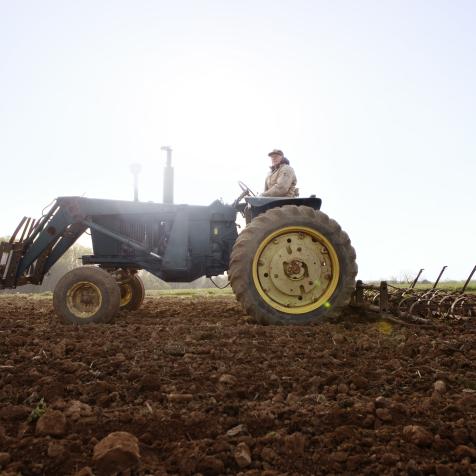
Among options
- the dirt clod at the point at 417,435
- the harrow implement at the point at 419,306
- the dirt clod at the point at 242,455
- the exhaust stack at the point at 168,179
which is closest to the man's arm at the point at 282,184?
the exhaust stack at the point at 168,179

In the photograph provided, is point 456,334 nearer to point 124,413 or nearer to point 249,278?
point 249,278

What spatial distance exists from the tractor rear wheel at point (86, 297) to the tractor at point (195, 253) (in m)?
0.01

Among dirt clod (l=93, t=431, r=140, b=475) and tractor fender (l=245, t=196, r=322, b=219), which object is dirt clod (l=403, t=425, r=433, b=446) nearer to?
dirt clod (l=93, t=431, r=140, b=475)

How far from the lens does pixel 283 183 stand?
19.7 feet

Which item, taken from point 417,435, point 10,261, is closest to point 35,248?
point 10,261

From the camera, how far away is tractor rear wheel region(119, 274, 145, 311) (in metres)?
7.03

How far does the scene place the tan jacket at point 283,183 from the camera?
5.96 metres

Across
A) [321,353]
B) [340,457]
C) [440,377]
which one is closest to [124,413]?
[340,457]

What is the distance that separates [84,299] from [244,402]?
3491mm

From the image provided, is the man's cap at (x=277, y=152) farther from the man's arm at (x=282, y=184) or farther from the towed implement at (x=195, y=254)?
the towed implement at (x=195, y=254)

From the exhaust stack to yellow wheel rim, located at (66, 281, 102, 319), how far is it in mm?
1772

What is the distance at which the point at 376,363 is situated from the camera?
3117 mm

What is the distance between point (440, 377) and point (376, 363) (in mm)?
449

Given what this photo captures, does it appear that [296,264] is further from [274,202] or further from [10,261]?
[10,261]
